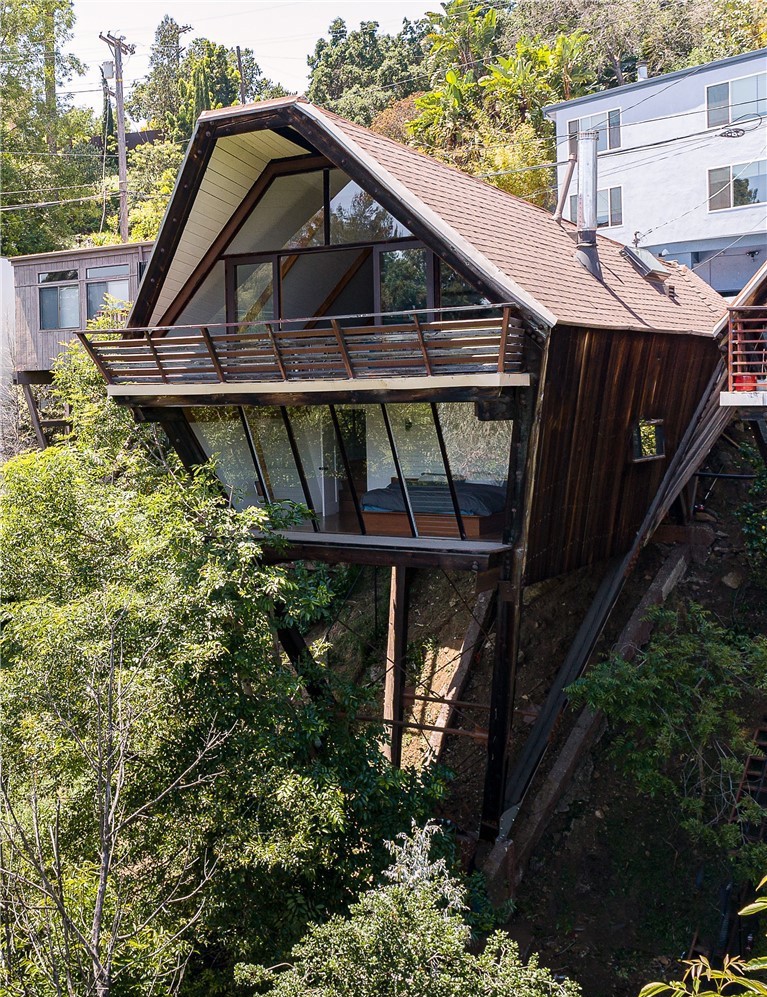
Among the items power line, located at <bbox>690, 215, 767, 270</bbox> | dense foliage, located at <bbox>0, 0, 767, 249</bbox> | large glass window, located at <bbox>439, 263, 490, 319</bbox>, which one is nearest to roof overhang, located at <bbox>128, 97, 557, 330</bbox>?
large glass window, located at <bbox>439, 263, 490, 319</bbox>

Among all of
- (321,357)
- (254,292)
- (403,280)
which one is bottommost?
(321,357)

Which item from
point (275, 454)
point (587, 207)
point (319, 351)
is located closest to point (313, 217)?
point (319, 351)

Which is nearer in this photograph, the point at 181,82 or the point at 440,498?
the point at 440,498

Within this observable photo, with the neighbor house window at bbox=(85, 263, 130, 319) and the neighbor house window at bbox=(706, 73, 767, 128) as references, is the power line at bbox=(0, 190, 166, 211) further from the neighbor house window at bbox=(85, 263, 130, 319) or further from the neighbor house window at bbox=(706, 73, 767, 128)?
the neighbor house window at bbox=(706, 73, 767, 128)

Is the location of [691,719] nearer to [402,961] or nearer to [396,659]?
[396,659]

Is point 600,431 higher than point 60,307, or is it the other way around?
point 60,307
